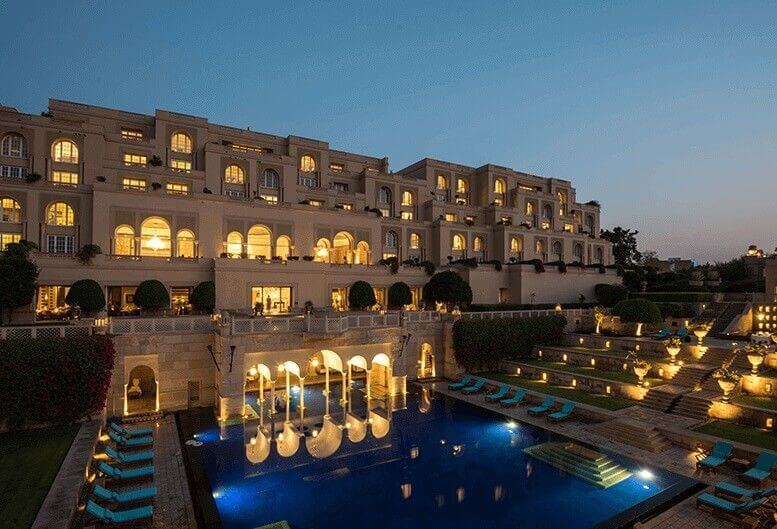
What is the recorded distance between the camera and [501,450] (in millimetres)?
18734

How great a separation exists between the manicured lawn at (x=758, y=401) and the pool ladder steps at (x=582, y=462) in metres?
8.45

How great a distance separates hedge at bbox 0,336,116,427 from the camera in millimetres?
18766

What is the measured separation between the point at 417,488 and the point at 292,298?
2327cm

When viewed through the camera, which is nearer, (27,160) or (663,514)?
(663,514)

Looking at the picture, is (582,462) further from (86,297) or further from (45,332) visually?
(86,297)

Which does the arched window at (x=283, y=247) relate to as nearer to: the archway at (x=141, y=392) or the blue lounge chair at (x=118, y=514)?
the archway at (x=141, y=392)

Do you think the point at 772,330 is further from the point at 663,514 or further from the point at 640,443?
the point at 663,514

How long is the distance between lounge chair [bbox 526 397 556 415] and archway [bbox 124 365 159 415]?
19.5 metres

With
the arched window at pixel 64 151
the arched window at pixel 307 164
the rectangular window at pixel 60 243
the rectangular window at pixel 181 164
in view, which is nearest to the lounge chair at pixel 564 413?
the rectangular window at pixel 60 243

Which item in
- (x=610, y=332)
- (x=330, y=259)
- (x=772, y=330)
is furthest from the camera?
(x=330, y=259)

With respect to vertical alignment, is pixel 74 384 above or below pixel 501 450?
above

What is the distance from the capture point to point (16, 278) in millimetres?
24781

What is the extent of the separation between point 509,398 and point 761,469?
12282 millimetres

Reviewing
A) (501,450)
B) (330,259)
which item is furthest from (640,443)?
(330,259)
